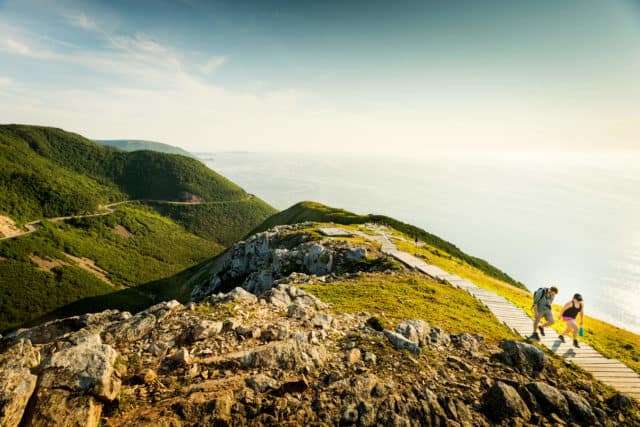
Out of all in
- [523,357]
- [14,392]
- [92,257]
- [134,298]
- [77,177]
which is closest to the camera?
[14,392]

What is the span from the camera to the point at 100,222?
12762 cm

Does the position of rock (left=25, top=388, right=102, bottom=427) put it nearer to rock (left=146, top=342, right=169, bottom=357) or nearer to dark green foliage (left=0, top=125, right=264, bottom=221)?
rock (left=146, top=342, right=169, bottom=357)

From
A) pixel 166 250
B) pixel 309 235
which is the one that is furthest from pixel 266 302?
pixel 166 250

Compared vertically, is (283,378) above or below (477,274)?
above

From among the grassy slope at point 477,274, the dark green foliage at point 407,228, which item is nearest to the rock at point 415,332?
the grassy slope at point 477,274

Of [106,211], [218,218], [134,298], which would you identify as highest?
[218,218]

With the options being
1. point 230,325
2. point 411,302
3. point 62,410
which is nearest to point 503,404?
point 411,302

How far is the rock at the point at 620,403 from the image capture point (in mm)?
7768

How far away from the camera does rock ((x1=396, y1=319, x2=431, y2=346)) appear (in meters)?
9.98

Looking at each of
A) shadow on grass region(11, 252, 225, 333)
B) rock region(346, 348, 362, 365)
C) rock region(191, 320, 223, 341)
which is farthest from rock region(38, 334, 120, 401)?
shadow on grass region(11, 252, 225, 333)

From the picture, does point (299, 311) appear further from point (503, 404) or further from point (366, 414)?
point (503, 404)

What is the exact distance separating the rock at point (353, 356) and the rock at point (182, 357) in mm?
4673

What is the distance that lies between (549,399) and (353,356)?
5.27 metres

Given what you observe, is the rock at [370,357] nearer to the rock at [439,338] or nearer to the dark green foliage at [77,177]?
the rock at [439,338]
